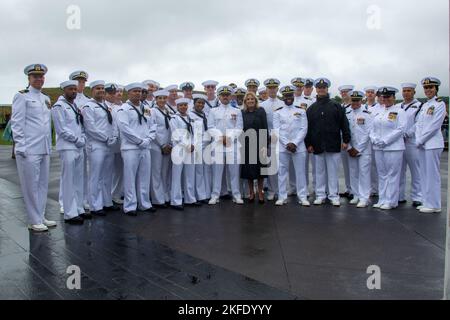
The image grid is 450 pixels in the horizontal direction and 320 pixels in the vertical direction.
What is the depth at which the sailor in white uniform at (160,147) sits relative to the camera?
790 centimetres

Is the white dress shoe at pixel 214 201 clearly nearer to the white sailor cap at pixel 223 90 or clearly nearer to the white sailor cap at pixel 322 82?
the white sailor cap at pixel 223 90

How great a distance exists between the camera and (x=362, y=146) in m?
8.27

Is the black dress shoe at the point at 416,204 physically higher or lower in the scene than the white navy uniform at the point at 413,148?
lower

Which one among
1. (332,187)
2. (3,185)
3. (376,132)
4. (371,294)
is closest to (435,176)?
(376,132)

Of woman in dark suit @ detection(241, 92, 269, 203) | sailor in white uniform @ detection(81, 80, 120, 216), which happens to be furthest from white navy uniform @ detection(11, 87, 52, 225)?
woman in dark suit @ detection(241, 92, 269, 203)

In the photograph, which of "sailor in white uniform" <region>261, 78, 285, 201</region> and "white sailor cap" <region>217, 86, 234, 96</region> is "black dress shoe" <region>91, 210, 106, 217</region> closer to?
"white sailor cap" <region>217, 86, 234, 96</region>

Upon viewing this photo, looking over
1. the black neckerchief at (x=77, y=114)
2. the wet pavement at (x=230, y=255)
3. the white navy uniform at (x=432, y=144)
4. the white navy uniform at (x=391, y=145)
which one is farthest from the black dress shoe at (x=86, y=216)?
the white navy uniform at (x=432, y=144)

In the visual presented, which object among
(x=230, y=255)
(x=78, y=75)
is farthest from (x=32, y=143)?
(x=230, y=255)

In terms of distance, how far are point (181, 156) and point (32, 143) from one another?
2838 mm

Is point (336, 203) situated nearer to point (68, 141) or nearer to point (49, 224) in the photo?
point (68, 141)

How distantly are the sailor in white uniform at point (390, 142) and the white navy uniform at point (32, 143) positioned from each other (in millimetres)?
6004

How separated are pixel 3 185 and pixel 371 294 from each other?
9.52m

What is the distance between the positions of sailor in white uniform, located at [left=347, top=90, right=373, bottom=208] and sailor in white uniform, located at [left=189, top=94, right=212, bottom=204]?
119 inches
